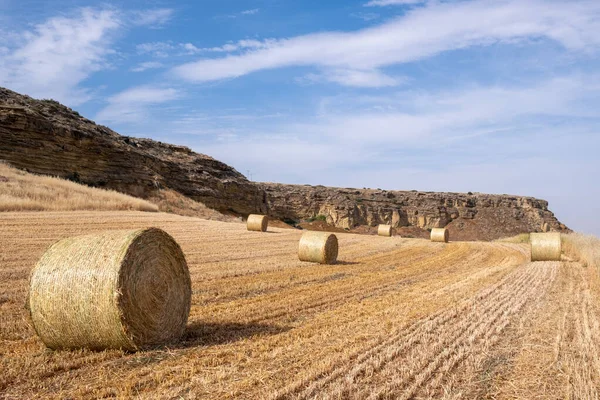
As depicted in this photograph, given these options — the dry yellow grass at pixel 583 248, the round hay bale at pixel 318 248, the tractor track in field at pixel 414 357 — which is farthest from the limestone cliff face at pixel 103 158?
the tractor track in field at pixel 414 357

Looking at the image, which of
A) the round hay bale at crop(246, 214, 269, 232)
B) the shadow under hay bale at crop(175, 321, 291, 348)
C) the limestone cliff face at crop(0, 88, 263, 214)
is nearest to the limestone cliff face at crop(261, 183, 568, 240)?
the limestone cliff face at crop(0, 88, 263, 214)

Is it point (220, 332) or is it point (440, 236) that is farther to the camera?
point (440, 236)

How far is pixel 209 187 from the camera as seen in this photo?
47625 mm

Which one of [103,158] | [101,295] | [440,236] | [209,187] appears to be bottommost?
[101,295]

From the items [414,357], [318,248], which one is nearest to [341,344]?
[414,357]

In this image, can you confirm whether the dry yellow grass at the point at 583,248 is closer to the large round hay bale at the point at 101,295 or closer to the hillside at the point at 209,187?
the large round hay bale at the point at 101,295

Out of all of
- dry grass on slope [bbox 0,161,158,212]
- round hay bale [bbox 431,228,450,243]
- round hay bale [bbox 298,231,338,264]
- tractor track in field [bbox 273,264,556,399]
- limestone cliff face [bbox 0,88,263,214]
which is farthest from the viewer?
limestone cliff face [bbox 0,88,263,214]

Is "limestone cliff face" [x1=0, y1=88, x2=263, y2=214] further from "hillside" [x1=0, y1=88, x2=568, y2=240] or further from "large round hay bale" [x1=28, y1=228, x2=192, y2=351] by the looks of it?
"large round hay bale" [x1=28, y1=228, x2=192, y2=351]

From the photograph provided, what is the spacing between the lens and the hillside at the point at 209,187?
32781 mm

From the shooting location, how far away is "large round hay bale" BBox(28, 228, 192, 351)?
5.49 meters

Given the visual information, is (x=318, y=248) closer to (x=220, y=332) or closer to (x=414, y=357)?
(x=220, y=332)

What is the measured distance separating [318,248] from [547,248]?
27.3ft

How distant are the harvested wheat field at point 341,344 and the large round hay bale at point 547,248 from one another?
5136 millimetres

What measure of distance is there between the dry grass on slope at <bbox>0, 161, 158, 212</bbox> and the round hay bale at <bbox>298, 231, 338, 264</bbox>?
13.7 metres
